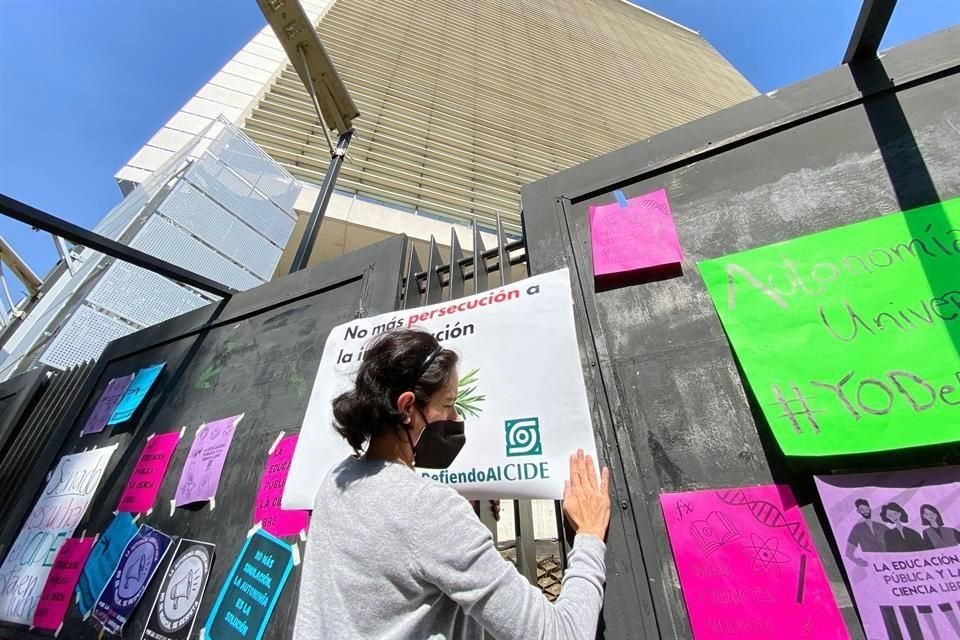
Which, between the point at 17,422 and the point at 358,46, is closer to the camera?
the point at 17,422

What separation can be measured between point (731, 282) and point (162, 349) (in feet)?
11.8

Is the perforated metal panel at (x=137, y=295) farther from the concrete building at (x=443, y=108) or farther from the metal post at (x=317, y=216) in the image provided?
the concrete building at (x=443, y=108)

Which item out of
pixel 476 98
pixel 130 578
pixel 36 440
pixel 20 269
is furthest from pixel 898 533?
pixel 476 98

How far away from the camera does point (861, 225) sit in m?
1.27

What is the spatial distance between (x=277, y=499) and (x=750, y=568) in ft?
5.85

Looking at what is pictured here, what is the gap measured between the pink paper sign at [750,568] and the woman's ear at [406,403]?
79 cm

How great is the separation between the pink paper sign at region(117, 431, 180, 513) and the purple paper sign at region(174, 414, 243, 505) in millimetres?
199

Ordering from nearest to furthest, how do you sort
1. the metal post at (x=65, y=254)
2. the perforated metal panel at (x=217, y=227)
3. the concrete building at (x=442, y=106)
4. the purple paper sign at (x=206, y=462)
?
the purple paper sign at (x=206, y=462), the perforated metal panel at (x=217, y=227), the metal post at (x=65, y=254), the concrete building at (x=442, y=106)

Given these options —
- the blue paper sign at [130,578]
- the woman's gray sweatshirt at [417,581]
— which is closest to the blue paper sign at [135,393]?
the blue paper sign at [130,578]

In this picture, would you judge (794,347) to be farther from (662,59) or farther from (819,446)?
(662,59)

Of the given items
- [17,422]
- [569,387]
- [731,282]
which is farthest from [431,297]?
[17,422]

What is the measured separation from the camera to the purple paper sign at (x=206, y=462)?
2.08 meters

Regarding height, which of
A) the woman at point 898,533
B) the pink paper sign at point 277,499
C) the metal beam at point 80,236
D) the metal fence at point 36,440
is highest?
the metal beam at point 80,236

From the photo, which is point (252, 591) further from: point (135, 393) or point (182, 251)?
point (182, 251)
